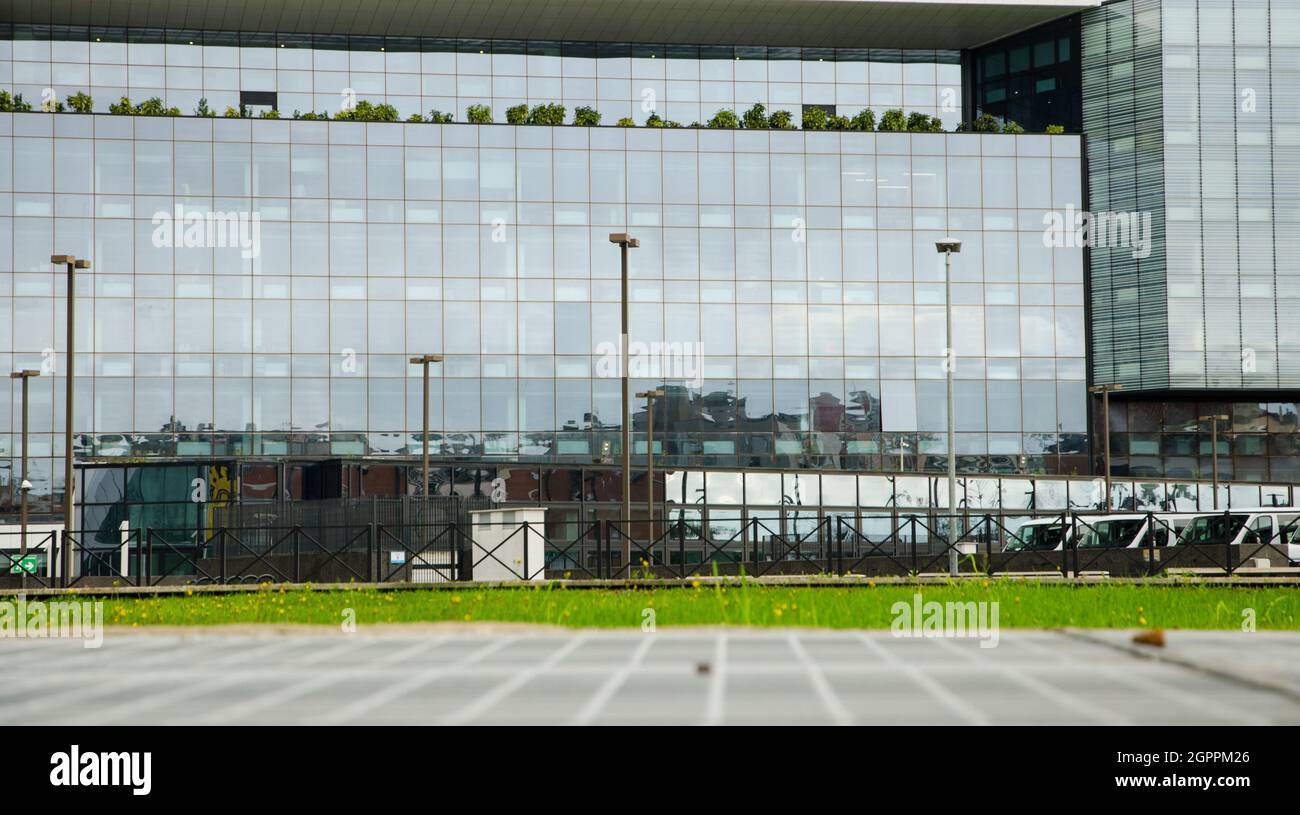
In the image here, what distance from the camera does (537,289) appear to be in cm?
6000

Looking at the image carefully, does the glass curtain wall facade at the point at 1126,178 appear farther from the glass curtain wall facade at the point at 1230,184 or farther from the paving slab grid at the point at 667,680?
the paving slab grid at the point at 667,680

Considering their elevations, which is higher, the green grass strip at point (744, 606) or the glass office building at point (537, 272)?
the glass office building at point (537, 272)

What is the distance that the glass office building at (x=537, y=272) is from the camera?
5772cm

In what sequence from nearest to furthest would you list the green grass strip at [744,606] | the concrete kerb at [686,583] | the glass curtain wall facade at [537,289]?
the green grass strip at [744,606] < the concrete kerb at [686,583] < the glass curtain wall facade at [537,289]

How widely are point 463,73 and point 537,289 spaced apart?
1166 centimetres

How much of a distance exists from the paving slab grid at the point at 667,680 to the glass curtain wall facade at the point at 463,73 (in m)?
52.6

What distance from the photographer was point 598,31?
209ft

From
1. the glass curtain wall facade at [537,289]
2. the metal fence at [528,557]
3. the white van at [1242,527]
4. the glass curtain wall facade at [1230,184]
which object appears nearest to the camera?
the metal fence at [528,557]

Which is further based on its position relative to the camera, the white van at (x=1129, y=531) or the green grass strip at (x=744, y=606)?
the white van at (x=1129, y=531)

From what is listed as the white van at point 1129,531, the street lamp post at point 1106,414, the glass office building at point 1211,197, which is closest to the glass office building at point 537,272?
the glass office building at point 1211,197

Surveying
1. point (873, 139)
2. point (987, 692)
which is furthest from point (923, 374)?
point (987, 692)
